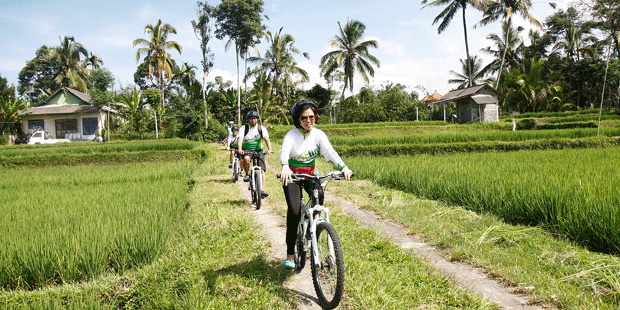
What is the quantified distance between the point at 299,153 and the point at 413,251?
1551mm

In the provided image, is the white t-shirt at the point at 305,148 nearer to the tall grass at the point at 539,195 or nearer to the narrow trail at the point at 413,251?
the narrow trail at the point at 413,251

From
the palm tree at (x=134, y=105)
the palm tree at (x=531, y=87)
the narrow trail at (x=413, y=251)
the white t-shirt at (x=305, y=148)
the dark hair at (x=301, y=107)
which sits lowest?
the narrow trail at (x=413, y=251)

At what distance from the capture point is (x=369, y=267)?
3162mm

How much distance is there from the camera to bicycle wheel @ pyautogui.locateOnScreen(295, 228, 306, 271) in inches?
118

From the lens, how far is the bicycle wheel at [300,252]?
2.99 meters

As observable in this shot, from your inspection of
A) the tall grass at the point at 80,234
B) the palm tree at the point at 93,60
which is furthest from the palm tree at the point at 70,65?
the tall grass at the point at 80,234

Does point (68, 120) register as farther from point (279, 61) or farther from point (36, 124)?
point (279, 61)

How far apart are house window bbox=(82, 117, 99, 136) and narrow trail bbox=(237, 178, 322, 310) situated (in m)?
26.7

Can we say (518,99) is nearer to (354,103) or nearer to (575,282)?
(354,103)

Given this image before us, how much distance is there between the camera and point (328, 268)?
2.59 metres

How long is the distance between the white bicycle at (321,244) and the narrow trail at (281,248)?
0.46 feet

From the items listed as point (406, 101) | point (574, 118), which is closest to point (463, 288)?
point (574, 118)

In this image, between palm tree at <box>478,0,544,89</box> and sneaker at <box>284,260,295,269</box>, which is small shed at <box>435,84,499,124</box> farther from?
sneaker at <box>284,260,295,269</box>

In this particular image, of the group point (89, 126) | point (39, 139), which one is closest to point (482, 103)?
point (89, 126)
